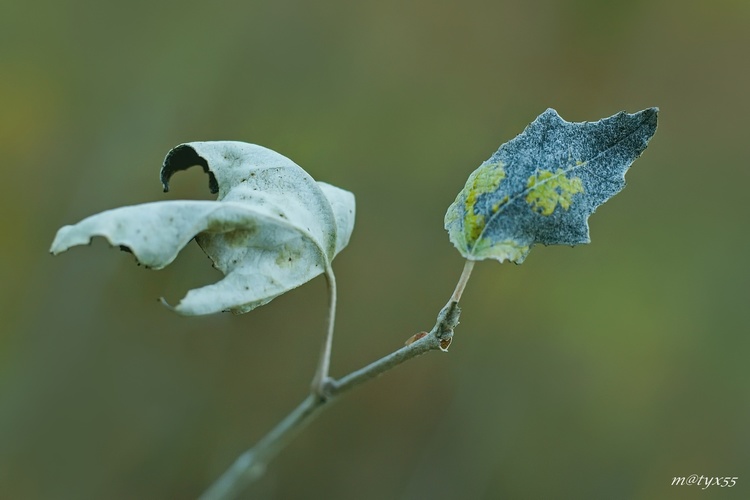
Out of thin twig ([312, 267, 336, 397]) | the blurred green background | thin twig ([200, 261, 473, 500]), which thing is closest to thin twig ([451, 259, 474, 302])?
thin twig ([200, 261, 473, 500])

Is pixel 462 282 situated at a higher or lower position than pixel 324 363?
higher

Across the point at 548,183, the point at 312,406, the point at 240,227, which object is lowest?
the point at 312,406

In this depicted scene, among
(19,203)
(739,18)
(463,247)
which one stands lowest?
(19,203)

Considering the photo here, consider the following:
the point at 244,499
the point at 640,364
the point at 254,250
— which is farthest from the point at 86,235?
the point at 640,364

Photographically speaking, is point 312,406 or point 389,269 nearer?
point 312,406

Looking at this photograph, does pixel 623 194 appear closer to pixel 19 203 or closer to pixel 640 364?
pixel 640 364

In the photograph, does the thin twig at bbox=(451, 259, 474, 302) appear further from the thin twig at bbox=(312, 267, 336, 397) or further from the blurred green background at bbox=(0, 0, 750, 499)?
the blurred green background at bbox=(0, 0, 750, 499)

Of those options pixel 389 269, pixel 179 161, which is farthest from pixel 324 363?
pixel 389 269

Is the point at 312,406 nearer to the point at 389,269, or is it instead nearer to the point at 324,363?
the point at 324,363
